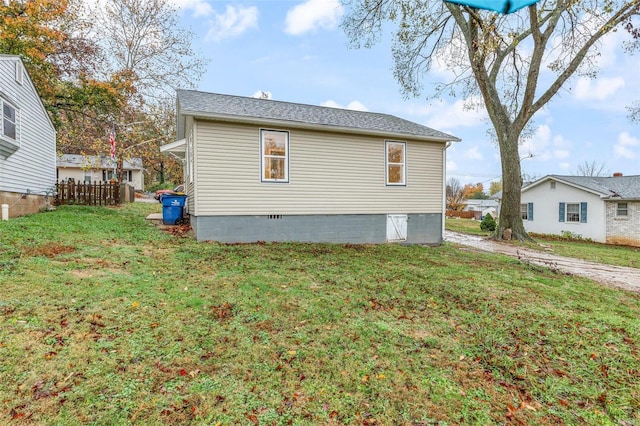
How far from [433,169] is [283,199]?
17.7ft

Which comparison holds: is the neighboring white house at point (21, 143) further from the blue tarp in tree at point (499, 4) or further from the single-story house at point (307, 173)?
the blue tarp in tree at point (499, 4)

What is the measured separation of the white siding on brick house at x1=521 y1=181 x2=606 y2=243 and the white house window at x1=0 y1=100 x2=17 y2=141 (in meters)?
25.8

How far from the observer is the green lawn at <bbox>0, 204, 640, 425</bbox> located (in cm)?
245

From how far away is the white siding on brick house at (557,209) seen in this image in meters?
18.2

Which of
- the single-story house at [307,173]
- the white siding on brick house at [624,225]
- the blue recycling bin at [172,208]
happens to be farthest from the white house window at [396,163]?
the white siding on brick house at [624,225]

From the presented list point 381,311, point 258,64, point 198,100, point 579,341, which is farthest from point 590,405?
point 258,64

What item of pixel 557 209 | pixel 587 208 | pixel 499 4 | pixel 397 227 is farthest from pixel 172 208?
pixel 557 209

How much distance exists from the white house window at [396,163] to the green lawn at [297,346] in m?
5.06

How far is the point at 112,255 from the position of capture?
6051mm

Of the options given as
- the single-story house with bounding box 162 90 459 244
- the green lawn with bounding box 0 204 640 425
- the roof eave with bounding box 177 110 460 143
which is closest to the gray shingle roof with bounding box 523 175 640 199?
the roof eave with bounding box 177 110 460 143

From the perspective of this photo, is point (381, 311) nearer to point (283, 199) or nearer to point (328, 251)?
point (328, 251)

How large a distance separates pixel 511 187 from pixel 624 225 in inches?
371

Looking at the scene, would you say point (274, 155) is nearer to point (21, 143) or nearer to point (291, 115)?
point (291, 115)

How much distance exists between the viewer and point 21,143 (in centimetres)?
1012
